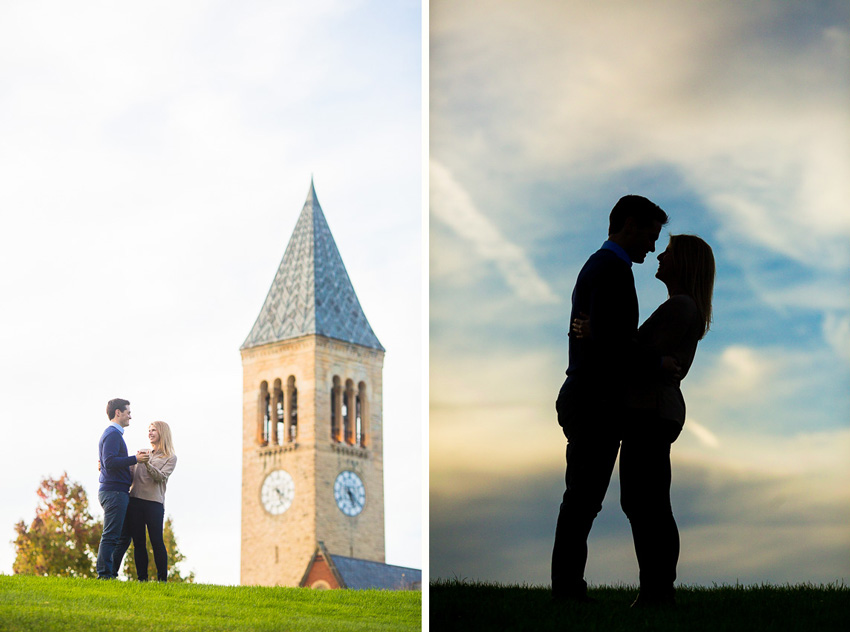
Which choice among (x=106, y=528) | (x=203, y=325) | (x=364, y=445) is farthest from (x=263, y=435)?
(x=106, y=528)

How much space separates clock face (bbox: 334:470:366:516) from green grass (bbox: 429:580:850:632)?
1212 inches

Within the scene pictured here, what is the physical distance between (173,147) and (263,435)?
29.2 m

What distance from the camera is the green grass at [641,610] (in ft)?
10.3

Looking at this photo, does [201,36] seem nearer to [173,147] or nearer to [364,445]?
[173,147]

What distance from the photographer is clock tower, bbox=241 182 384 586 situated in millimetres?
32344

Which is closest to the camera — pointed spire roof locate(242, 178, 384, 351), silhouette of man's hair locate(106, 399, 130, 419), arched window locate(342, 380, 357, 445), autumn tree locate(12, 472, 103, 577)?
silhouette of man's hair locate(106, 399, 130, 419)

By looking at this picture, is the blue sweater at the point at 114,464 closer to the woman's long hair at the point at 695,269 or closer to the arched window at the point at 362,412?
the woman's long hair at the point at 695,269

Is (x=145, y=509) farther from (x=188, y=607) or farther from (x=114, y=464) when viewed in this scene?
(x=188, y=607)

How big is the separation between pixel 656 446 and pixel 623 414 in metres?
0.14

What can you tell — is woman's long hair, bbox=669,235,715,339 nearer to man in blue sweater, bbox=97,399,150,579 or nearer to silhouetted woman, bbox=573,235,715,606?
silhouetted woman, bbox=573,235,715,606

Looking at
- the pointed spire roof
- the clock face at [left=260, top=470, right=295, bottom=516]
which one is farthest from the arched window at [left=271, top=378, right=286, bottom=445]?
the pointed spire roof

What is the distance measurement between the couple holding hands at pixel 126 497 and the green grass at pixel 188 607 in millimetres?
417

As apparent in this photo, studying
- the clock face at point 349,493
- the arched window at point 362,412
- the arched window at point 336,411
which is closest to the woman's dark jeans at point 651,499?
the arched window at point 362,412

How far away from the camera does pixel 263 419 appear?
34094 millimetres
